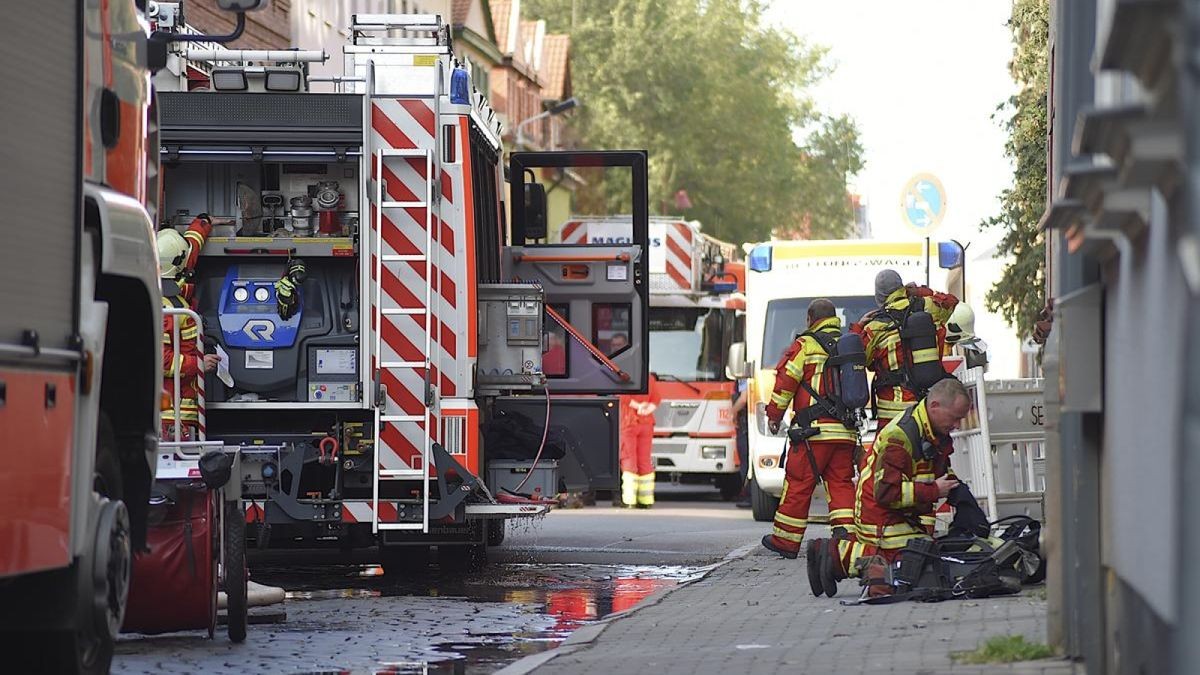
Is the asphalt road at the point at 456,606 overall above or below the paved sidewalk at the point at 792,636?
below

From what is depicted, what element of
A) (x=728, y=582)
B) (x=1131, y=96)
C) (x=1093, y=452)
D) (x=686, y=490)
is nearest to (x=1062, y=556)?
(x=1093, y=452)

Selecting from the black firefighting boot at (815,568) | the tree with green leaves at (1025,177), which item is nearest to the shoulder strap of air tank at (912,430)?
the black firefighting boot at (815,568)

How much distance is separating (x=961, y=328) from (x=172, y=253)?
17.8ft

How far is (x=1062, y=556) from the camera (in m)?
8.14

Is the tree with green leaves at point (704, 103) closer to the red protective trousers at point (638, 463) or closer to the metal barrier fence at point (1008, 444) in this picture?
the red protective trousers at point (638, 463)

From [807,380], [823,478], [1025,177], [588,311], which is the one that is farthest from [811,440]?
[1025,177]

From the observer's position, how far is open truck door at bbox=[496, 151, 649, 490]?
50.1 ft

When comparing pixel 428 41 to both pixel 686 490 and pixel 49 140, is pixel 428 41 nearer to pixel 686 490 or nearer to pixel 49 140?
pixel 49 140

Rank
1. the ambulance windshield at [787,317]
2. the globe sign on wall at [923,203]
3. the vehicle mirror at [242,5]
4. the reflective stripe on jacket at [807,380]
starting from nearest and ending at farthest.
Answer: the vehicle mirror at [242,5], the reflective stripe on jacket at [807,380], the globe sign on wall at [923,203], the ambulance windshield at [787,317]

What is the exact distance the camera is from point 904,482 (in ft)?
36.6

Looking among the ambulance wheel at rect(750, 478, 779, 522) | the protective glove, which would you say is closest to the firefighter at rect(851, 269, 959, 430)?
the protective glove

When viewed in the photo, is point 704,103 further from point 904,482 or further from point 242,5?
point 242,5

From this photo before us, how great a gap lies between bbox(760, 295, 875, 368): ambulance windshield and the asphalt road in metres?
1.97

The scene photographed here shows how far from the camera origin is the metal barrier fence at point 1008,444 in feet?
46.5
